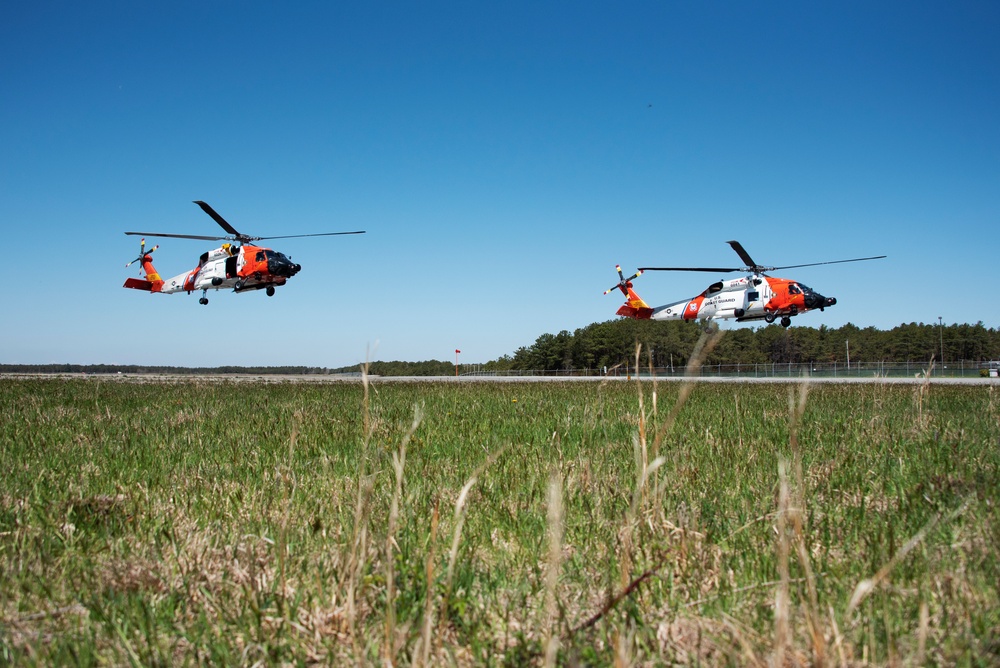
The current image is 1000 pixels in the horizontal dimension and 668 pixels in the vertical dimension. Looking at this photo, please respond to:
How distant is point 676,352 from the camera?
11562cm

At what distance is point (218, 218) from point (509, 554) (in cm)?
2838

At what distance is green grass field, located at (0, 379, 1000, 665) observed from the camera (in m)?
1.65

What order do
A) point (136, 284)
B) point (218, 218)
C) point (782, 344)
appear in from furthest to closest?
point (782, 344), point (136, 284), point (218, 218)

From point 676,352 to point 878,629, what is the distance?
117940 millimetres

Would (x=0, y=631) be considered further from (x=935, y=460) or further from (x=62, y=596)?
(x=935, y=460)

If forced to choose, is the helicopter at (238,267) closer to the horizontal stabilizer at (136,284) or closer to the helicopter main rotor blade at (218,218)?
the helicopter main rotor blade at (218,218)

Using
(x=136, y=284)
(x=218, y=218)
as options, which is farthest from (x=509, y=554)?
(x=136, y=284)

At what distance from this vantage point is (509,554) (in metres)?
2.54

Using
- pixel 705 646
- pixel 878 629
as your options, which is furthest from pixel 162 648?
pixel 878 629

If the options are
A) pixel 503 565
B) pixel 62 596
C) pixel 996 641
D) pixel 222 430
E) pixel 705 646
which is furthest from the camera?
pixel 222 430

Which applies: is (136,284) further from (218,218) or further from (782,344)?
(782,344)

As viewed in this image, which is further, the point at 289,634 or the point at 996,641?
the point at 289,634

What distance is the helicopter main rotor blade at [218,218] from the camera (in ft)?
86.5

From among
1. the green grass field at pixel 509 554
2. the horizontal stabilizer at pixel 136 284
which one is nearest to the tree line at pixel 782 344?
the horizontal stabilizer at pixel 136 284
